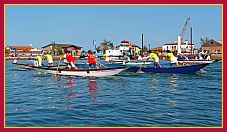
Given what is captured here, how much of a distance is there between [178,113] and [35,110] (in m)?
5.52

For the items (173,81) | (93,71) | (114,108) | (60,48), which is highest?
(60,48)

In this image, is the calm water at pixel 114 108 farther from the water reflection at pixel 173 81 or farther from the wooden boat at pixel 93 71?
the wooden boat at pixel 93 71

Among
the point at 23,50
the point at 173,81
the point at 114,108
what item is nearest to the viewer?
the point at 114,108

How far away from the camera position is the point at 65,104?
40.6ft

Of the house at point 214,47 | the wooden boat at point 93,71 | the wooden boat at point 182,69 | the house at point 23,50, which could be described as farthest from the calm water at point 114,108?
the house at point 23,50

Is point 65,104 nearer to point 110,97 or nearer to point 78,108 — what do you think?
point 78,108

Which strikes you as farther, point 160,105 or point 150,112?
point 160,105

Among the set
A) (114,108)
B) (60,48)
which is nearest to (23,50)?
Answer: (60,48)

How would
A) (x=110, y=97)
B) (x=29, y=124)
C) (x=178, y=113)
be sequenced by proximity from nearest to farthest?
(x=29, y=124)
(x=178, y=113)
(x=110, y=97)

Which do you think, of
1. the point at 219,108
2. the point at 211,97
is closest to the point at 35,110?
the point at 219,108

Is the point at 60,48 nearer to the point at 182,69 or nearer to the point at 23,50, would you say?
the point at 23,50

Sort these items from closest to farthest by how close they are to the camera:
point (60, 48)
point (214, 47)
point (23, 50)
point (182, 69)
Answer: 1. point (182, 69)
2. point (214, 47)
3. point (60, 48)
4. point (23, 50)

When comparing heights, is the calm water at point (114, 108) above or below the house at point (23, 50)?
below

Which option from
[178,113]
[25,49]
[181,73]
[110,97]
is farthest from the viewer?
[25,49]
